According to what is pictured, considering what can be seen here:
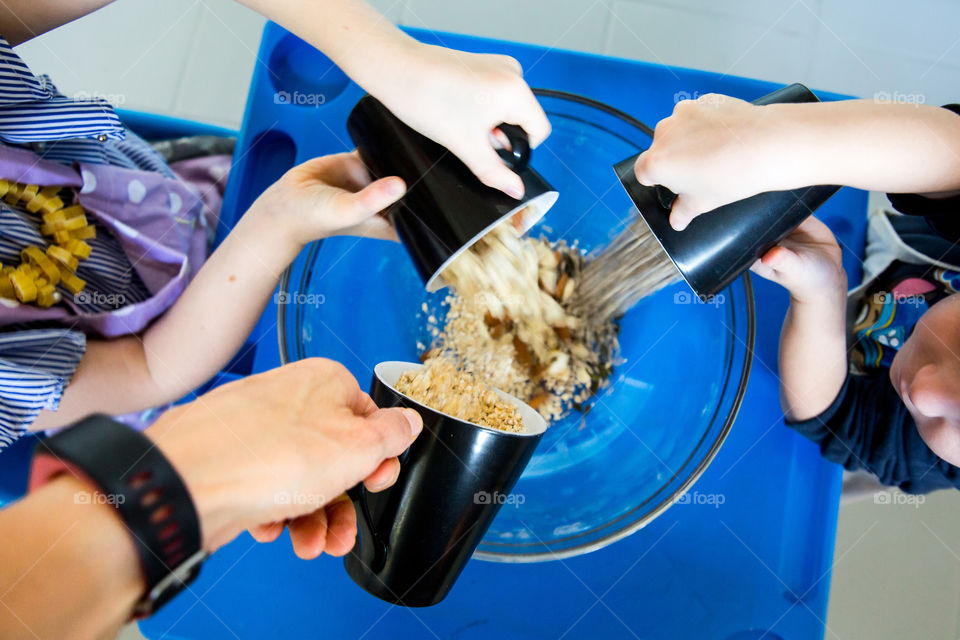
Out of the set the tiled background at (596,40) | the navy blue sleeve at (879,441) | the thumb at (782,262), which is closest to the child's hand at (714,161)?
the thumb at (782,262)

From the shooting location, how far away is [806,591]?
59cm

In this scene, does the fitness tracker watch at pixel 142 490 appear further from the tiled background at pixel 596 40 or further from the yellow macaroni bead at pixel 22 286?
the tiled background at pixel 596 40

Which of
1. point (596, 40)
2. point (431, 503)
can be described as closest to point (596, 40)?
point (596, 40)

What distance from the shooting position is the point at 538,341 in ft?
1.90

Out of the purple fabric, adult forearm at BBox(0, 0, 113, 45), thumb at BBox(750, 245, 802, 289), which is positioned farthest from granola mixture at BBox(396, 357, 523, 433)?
adult forearm at BBox(0, 0, 113, 45)

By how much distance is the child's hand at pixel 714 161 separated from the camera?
390 mm

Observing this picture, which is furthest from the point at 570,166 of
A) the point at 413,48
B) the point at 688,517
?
the point at 688,517

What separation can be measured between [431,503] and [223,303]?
33cm

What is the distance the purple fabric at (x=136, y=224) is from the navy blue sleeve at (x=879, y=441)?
700mm

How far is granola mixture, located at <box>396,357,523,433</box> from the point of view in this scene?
45cm

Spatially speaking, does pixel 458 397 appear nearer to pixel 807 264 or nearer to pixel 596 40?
pixel 807 264

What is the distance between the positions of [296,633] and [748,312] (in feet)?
1.74

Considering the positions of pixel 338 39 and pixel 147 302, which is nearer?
pixel 338 39

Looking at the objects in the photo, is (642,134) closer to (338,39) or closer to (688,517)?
(338,39)
